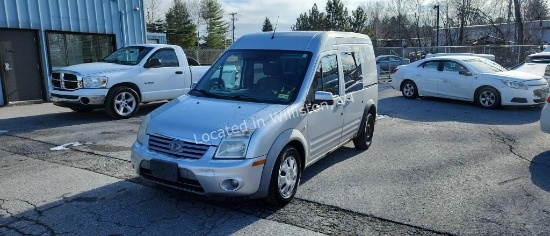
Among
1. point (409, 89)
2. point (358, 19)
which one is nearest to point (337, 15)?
point (358, 19)

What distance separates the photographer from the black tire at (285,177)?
4.00 metres

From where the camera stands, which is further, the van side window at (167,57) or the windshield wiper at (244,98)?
the van side window at (167,57)

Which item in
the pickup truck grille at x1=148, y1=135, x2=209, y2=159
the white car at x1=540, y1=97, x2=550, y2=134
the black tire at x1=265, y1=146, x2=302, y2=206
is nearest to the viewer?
the pickup truck grille at x1=148, y1=135, x2=209, y2=159

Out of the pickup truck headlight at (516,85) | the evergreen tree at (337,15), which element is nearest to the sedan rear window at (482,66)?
the pickup truck headlight at (516,85)

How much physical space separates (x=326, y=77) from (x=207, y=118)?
1770 millimetres

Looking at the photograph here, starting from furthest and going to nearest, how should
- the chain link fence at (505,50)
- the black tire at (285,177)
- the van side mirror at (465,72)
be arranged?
1. the chain link fence at (505,50)
2. the van side mirror at (465,72)
3. the black tire at (285,177)

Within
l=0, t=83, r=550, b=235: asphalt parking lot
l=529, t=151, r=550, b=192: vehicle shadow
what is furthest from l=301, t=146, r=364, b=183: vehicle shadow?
l=529, t=151, r=550, b=192: vehicle shadow

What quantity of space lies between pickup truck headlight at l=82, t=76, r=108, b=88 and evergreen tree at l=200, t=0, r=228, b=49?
2272 inches

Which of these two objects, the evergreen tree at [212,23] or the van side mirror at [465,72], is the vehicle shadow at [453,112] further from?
the evergreen tree at [212,23]

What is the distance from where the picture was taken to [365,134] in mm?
6543

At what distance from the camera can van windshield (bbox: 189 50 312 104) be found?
15.0 feet

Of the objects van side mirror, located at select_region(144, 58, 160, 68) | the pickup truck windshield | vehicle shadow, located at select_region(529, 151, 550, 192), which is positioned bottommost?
vehicle shadow, located at select_region(529, 151, 550, 192)

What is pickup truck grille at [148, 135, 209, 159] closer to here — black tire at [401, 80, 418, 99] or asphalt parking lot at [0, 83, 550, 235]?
asphalt parking lot at [0, 83, 550, 235]

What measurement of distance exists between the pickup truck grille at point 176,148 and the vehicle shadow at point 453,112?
23.7 feet
